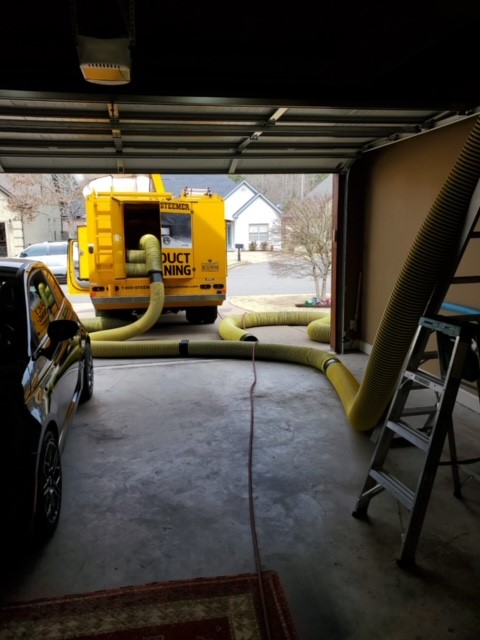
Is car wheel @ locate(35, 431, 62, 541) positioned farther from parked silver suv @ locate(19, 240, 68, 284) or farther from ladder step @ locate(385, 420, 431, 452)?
parked silver suv @ locate(19, 240, 68, 284)

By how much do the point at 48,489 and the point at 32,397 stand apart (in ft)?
1.86

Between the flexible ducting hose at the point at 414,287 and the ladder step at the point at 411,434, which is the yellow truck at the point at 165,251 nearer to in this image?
the flexible ducting hose at the point at 414,287

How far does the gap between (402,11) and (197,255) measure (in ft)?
21.4

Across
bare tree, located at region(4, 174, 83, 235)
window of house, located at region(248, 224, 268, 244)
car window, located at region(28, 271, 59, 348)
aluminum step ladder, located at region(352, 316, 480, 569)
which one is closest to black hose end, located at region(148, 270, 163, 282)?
car window, located at region(28, 271, 59, 348)

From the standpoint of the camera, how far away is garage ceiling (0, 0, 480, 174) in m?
3.07

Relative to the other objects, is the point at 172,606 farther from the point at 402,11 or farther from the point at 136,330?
the point at 136,330

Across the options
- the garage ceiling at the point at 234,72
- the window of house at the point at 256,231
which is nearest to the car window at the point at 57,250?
the garage ceiling at the point at 234,72

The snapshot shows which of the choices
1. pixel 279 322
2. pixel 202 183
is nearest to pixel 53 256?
pixel 279 322

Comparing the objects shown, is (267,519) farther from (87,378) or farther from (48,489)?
(87,378)

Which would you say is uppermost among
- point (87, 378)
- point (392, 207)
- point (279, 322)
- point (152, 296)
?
point (392, 207)

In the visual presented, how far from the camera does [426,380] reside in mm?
2787

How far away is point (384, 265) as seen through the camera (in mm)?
6871

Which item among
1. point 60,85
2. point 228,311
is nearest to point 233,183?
point 228,311

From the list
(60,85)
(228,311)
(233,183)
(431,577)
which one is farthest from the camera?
(233,183)
